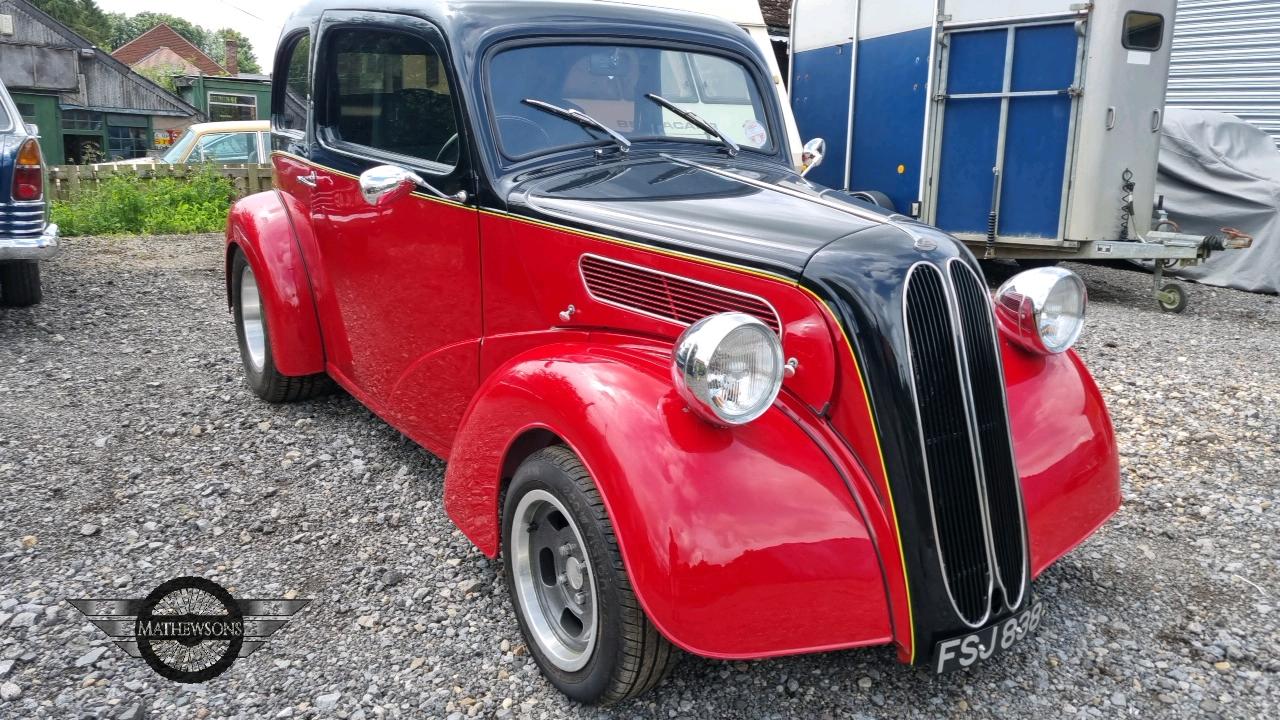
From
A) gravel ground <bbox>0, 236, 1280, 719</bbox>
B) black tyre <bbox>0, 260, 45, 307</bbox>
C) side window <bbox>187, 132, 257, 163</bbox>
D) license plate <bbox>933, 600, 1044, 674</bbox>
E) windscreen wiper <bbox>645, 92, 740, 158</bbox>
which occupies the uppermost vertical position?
windscreen wiper <bbox>645, 92, 740, 158</bbox>

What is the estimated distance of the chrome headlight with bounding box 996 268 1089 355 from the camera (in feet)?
9.12

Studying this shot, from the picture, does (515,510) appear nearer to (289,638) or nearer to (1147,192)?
(289,638)

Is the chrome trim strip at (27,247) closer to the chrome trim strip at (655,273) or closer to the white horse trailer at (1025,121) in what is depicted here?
the chrome trim strip at (655,273)

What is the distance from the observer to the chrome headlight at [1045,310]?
278 centimetres

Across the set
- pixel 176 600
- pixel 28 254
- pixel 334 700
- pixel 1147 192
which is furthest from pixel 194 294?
pixel 1147 192

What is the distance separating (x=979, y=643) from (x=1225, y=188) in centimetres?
846

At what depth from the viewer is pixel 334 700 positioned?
2.57 m

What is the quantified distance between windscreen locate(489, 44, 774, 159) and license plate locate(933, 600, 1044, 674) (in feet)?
6.49

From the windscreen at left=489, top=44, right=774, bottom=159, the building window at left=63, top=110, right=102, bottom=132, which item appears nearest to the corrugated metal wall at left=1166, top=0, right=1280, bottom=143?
the windscreen at left=489, top=44, right=774, bottom=159

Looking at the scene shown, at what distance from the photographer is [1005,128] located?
25.9ft

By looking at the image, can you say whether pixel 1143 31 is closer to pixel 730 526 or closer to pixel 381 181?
pixel 381 181

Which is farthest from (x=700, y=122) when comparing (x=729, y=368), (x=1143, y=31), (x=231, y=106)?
(x=231, y=106)

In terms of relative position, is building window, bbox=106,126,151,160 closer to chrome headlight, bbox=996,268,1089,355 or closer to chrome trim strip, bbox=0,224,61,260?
chrome trim strip, bbox=0,224,61,260

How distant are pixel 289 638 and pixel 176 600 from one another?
1.65 feet
